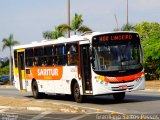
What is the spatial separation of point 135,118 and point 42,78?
12292mm

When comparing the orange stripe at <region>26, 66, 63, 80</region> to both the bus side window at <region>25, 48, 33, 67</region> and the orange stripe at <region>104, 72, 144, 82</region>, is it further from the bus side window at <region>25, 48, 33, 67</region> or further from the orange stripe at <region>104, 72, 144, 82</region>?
the orange stripe at <region>104, 72, 144, 82</region>

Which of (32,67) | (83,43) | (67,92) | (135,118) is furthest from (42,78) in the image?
(135,118)

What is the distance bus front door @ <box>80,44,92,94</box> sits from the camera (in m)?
21.5

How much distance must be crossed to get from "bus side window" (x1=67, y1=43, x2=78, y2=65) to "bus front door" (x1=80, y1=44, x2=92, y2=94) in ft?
1.81

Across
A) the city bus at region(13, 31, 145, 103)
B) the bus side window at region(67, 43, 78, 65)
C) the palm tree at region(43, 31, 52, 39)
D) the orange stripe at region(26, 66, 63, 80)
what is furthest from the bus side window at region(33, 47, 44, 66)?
the palm tree at region(43, 31, 52, 39)

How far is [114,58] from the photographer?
820 inches

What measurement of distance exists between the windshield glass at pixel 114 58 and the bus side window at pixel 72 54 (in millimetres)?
1646

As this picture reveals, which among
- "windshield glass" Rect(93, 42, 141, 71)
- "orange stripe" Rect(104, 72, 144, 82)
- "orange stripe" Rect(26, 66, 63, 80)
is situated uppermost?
"windshield glass" Rect(93, 42, 141, 71)

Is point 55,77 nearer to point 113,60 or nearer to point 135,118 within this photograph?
point 113,60

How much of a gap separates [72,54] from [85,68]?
1345 mm

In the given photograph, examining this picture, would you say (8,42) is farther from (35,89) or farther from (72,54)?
(72,54)

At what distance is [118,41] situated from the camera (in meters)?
21.2

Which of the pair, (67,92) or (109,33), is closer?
(109,33)

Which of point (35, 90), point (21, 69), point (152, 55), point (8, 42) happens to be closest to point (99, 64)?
point (35, 90)
